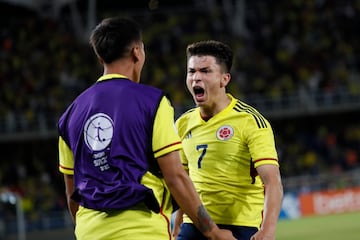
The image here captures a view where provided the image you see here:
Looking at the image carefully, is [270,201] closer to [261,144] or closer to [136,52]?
[261,144]

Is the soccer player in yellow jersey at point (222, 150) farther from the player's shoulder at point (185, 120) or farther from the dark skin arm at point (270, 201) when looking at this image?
the dark skin arm at point (270, 201)

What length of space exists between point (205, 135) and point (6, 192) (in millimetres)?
15265

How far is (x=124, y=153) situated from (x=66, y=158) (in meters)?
0.49

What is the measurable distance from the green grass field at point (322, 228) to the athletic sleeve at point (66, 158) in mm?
11578

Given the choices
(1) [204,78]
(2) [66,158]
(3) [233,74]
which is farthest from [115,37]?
(3) [233,74]

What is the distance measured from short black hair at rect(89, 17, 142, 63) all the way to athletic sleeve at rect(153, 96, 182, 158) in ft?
1.13

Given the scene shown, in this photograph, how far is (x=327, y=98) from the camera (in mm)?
28578

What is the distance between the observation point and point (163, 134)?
3.90 m

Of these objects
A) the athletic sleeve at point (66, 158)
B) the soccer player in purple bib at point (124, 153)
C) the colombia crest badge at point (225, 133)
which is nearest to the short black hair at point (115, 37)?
the soccer player in purple bib at point (124, 153)

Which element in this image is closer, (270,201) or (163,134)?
(163,134)

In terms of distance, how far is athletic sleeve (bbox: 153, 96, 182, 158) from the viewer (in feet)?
12.8

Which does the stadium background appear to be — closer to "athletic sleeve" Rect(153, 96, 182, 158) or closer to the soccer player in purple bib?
the soccer player in purple bib

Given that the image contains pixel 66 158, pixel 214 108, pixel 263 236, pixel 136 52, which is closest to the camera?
pixel 136 52

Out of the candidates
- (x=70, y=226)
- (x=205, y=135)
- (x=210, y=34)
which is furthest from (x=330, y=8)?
(x=205, y=135)
